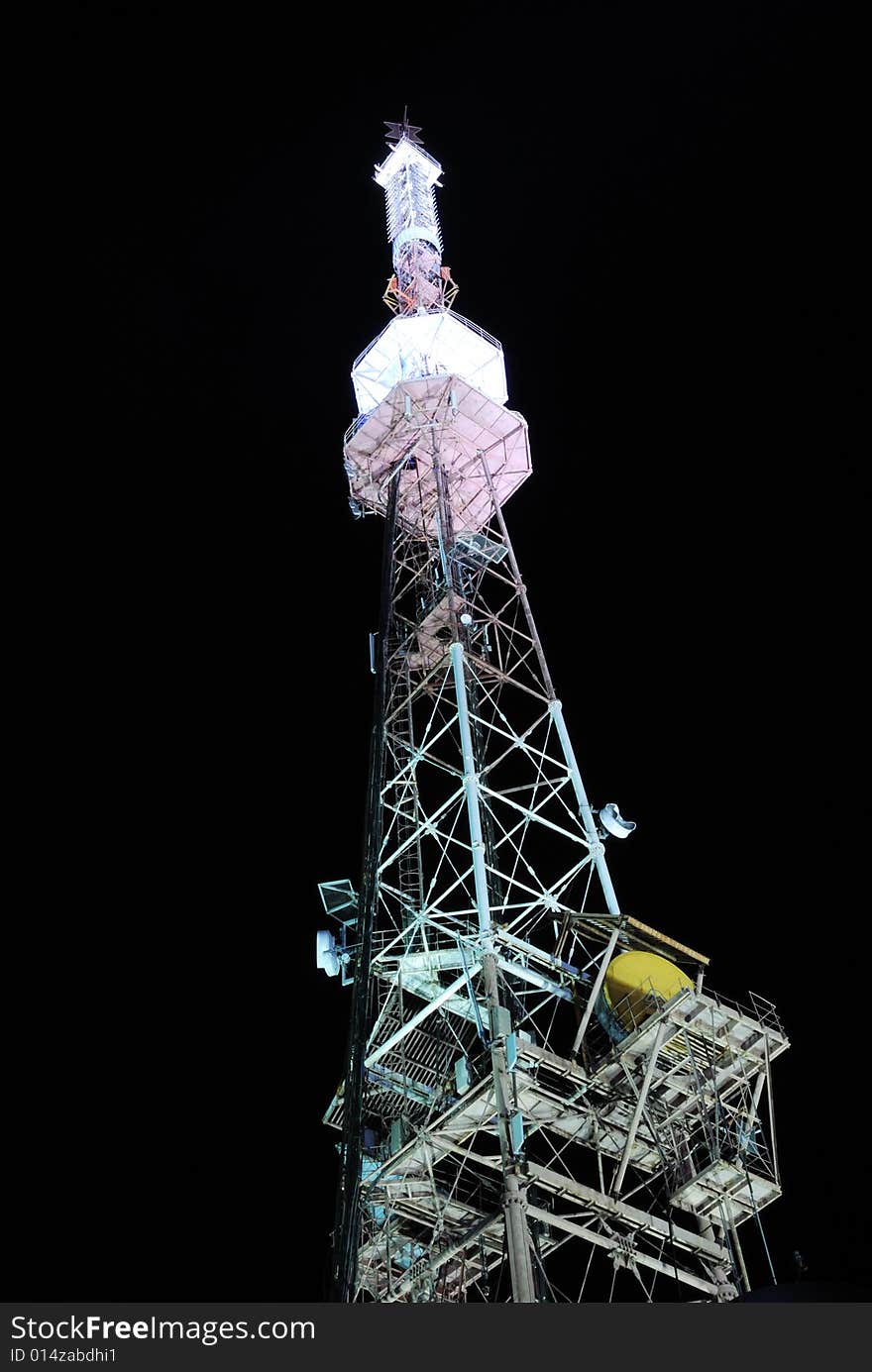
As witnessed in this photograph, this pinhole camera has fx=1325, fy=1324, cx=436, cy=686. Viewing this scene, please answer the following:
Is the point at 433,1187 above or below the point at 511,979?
below

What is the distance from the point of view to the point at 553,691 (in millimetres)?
39000

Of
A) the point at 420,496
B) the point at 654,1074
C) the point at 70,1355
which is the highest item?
the point at 420,496

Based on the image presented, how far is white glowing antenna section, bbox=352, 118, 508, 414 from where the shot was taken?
44.6 m

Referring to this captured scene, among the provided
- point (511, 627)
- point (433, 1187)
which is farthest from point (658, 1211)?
point (511, 627)

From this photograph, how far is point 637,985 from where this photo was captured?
101ft

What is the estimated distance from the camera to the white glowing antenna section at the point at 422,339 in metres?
44.6

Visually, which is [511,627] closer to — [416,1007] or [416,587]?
[416,587]

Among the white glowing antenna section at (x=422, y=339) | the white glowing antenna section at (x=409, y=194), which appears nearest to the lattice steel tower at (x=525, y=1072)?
the white glowing antenna section at (x=422, y=339)

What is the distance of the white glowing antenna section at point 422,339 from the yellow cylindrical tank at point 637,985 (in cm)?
2085

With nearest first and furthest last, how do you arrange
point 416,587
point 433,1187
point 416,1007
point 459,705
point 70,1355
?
point 70,1355, point 433,1187, point 459,705, point 416,1007, point 416,587

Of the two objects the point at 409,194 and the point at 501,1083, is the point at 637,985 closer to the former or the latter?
the point at 501,1083

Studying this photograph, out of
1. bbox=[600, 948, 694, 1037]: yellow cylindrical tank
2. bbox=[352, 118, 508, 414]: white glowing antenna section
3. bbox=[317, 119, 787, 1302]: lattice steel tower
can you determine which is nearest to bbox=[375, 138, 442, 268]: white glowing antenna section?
bbox=[352, 118, 508, 414]: white glowing antenna section

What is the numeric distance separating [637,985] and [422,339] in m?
23.8

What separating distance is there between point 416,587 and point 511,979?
50.0 feet
